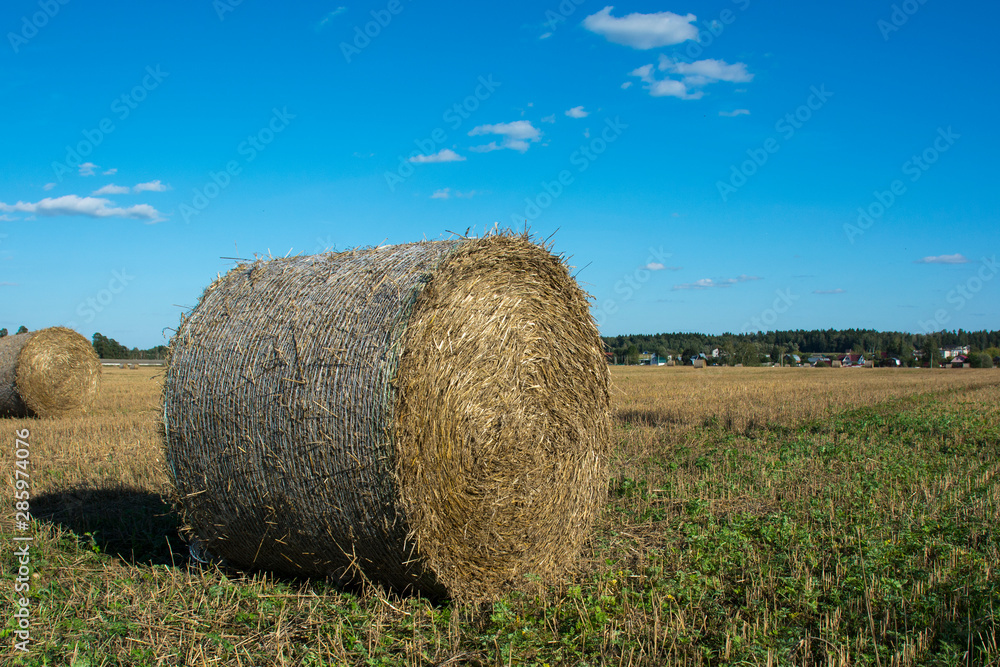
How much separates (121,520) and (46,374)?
33.9 ft

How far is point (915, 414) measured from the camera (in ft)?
47.2

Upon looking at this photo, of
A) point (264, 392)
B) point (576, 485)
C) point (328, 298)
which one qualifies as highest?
point (328, 298)

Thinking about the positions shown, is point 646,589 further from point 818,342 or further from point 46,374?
point 818,342

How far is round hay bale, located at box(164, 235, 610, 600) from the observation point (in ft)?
14.8

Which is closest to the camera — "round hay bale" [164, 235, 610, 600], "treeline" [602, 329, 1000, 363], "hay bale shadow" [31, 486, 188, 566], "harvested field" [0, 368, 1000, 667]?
"harvested field" [0, 368, 1000, 667]

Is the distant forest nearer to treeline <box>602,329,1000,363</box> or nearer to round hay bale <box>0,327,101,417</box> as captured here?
treeline <box>602,329,1000,363</box>

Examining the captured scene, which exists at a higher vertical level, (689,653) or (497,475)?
(497,475)

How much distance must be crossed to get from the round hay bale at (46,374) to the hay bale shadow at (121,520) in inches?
335

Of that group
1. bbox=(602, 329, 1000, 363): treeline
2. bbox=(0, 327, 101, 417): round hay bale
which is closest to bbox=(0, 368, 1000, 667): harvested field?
bbox=(0, 327, 101, 417): round hay bale

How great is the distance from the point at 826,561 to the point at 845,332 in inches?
5536

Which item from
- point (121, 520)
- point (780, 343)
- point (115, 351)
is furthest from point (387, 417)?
point (780, 343)

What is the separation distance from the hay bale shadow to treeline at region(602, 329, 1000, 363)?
7936 cm

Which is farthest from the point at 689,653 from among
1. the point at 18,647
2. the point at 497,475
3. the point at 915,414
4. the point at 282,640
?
the point at 915,414

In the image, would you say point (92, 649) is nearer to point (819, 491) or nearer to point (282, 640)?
point (282, 640)
